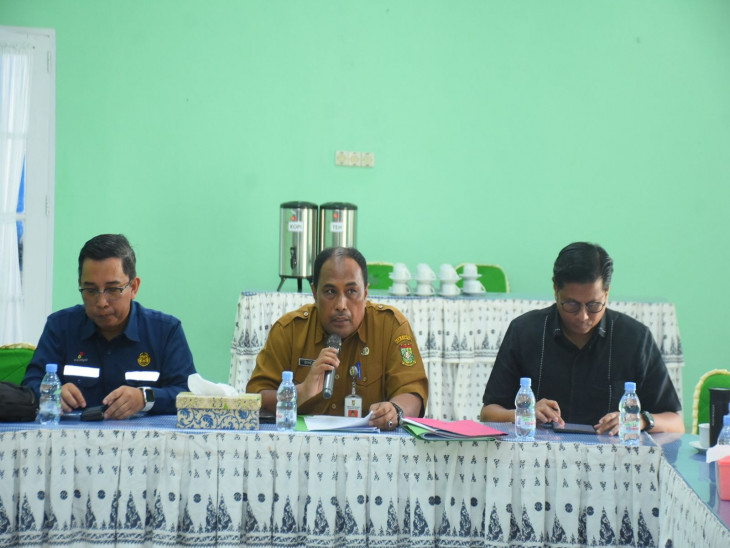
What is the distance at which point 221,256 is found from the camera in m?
6.45

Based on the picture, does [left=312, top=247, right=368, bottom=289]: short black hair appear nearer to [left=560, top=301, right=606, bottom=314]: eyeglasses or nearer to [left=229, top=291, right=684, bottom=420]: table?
[left=560, top=301, right=606, bottom=314]: eyeglasses

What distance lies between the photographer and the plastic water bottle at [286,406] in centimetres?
271

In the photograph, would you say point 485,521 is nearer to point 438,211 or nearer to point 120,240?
point 120,240

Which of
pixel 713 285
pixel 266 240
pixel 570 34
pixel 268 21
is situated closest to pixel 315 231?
pixel 266 240

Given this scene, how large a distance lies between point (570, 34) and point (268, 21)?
226 centimetres

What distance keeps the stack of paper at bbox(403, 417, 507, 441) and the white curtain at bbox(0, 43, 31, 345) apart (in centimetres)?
439

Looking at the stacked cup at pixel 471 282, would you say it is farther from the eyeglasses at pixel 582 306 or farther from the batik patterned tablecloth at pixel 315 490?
the batik patterned tablecloth at pixel 315 490

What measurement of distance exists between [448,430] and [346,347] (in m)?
0.75

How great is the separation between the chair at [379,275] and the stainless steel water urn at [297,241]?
47 cm

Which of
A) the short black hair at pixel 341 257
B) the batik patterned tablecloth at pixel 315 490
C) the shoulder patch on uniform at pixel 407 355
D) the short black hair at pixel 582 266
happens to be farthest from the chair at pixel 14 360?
the short black hair at pixel 582 266

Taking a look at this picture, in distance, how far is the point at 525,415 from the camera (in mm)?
2758

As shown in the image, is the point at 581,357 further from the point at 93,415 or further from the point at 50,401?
the point at 50,401

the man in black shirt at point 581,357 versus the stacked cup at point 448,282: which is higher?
the stacked cup at point 448,282

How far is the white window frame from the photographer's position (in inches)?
245
